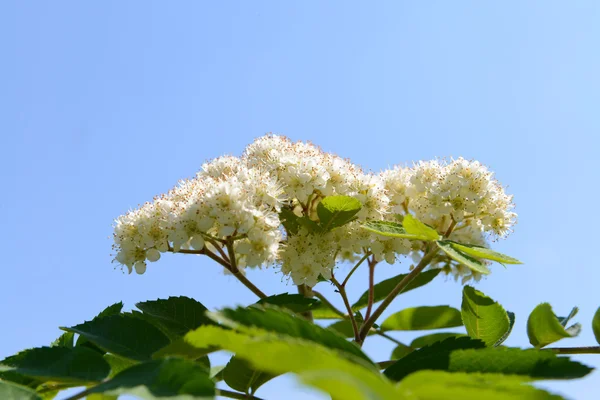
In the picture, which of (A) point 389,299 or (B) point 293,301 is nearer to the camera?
(B) point 293,301

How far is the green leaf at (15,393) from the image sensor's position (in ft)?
3.83

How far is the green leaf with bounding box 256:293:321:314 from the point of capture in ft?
6.22

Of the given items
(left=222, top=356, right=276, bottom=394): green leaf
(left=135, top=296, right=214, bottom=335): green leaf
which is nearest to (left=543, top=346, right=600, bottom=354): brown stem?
(left=222, top=356, right=276, bottom=394): green leaf

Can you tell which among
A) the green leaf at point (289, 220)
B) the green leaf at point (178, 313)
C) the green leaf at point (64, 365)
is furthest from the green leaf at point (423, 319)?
the green leaf at point (64, 365)

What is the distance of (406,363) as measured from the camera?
1361mm

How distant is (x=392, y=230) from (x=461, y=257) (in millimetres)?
254

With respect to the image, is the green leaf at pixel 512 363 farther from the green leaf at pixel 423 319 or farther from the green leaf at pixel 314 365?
the green leaf at pixel 423 319

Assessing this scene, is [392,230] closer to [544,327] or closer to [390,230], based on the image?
[390,230]

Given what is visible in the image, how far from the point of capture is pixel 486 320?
189 cm

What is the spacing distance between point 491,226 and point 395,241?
486 mm

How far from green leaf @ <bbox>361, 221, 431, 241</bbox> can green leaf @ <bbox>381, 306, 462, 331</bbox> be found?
71 centimetres

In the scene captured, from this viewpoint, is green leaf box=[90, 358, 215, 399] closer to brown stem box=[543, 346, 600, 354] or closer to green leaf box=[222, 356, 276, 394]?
green leaf box=[222, 356, 276, 394]

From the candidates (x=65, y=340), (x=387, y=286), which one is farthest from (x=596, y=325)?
(x=65, y=340)

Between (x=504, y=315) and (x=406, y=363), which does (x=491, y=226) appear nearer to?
(x=504, y=315)
